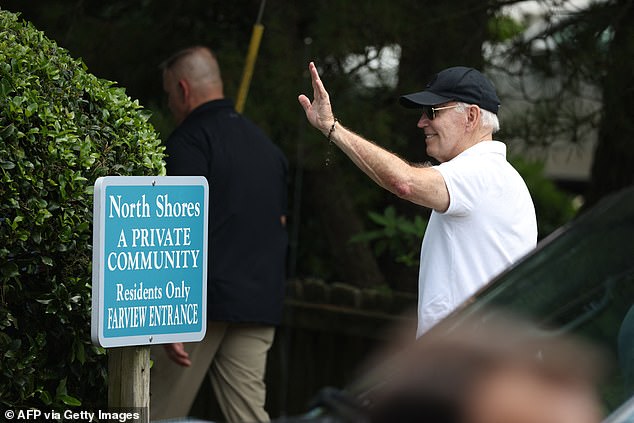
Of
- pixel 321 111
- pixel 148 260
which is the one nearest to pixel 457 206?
pixel 321 111

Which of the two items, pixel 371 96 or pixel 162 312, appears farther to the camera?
pixel 371 96

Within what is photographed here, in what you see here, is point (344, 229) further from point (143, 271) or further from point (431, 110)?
point (143, 271)

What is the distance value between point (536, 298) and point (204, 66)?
3042 mm

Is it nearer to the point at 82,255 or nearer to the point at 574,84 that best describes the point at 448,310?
the point at 82,255

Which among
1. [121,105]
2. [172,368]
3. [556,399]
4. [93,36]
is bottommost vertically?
[172,368]

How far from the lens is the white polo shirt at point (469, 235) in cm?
356

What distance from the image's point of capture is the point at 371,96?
650 centimetres

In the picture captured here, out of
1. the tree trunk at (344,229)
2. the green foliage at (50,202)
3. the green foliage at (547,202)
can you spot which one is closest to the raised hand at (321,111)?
the green foliage at (50,202)

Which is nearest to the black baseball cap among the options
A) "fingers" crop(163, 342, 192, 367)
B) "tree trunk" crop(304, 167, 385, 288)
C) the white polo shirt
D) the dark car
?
the white polo shirt

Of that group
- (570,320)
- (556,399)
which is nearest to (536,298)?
(570,320)

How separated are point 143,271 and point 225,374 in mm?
1708

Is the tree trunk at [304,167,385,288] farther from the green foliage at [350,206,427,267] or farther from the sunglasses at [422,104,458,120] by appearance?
the sunglasses at [422,104,458,120]

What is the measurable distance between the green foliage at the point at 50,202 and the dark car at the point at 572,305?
1536 millimetres

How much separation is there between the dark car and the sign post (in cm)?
117
